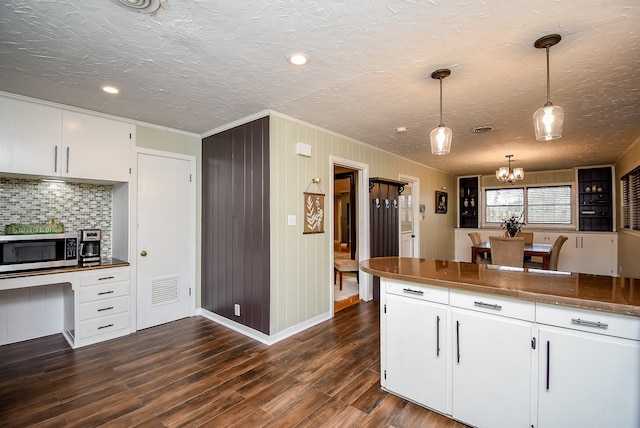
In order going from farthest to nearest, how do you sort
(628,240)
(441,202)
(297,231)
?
(441,202) → (628,240) → (297,231)

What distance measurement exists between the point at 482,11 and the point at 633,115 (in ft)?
9.92

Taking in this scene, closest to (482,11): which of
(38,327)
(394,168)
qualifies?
(394,168)

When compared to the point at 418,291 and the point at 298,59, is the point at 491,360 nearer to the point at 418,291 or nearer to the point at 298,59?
the point at 418,291

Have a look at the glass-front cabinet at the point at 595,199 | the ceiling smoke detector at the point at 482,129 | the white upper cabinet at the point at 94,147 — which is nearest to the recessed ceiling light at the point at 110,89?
the white upper cabinet at the point at 94,147

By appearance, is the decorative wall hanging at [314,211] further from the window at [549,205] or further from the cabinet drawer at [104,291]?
the window at [549,205]

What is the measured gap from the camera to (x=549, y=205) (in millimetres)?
7082

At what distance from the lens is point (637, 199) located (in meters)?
4.46

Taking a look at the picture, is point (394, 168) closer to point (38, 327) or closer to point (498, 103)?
point (498, 103)

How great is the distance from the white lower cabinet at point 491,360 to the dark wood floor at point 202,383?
242mm

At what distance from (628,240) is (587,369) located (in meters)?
5.31

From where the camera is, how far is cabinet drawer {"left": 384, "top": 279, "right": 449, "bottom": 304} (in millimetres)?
1938

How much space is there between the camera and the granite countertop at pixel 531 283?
4.69 ft

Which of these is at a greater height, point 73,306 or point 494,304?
point 494,304

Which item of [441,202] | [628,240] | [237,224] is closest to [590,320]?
[237,224]
